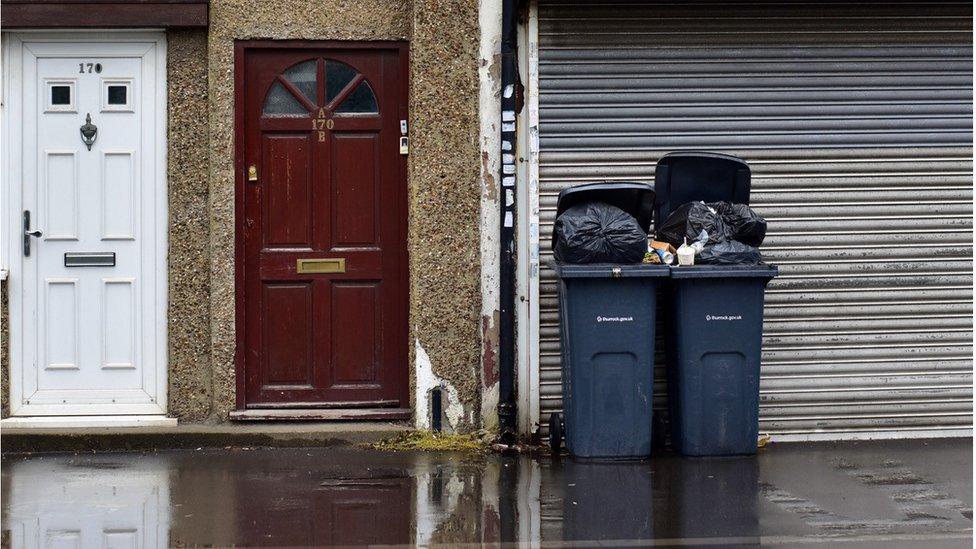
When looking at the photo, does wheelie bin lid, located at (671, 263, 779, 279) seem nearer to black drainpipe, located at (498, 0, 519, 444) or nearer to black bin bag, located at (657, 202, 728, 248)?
black bin bag, located at (657, 202, 728, 248)

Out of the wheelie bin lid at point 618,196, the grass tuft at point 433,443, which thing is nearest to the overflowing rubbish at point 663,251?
the wheelie bin lid at point 618,196

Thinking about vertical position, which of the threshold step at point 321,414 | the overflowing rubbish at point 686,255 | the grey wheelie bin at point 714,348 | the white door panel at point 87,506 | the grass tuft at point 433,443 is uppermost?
the overflowing rubbish at point 686,255

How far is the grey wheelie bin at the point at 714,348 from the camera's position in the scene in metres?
7.75

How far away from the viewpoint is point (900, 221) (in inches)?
335

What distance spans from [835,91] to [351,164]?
9.91ft

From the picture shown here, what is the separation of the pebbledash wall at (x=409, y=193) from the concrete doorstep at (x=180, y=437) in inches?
6.4

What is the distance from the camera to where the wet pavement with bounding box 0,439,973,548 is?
631 cm

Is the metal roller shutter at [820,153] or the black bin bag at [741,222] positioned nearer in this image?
the black bin bag at [741,222]

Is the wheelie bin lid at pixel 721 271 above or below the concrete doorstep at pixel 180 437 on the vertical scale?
above

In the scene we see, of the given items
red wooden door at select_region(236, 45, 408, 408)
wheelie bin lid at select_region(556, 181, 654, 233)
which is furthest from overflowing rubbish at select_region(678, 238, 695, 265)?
red wooden door at select_region(236, 45, 408, 408)

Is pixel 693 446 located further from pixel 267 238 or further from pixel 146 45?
pixel 146 45

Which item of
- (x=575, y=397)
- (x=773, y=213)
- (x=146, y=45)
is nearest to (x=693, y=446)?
(x=575, y=397)

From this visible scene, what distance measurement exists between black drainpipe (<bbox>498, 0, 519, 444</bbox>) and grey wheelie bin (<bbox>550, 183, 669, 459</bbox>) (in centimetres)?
45

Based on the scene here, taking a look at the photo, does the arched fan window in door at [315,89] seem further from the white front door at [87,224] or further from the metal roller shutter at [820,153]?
the metal roller shutter at [820,153]
